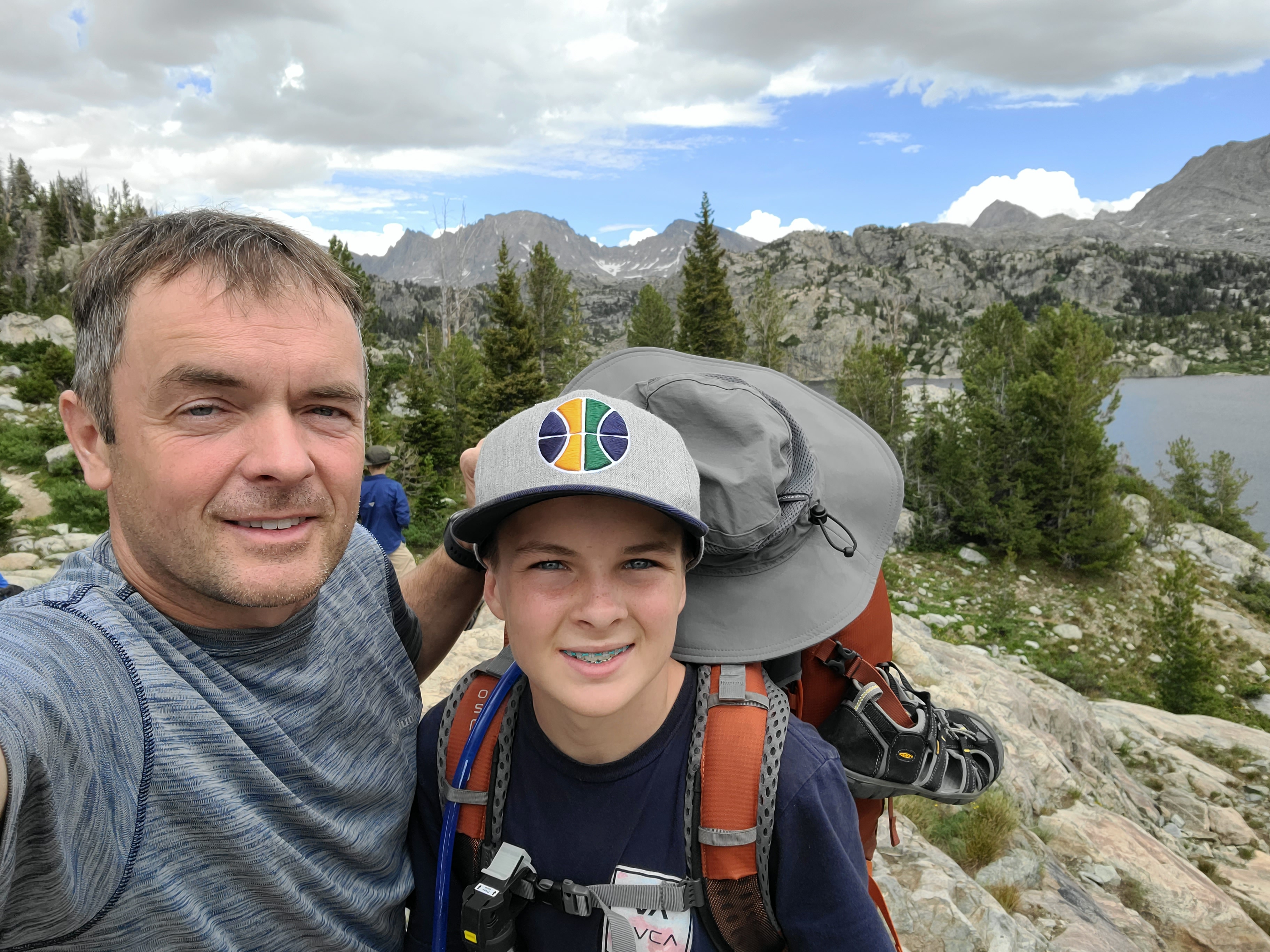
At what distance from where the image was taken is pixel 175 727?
47.8 inches

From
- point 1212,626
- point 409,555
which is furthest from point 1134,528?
point 409,555

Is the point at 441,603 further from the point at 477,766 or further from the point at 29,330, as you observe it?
the point at 29,330

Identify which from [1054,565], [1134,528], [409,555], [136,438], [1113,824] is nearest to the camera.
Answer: [136,438]

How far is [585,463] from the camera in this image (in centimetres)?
139

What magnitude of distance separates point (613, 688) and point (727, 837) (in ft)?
1.29

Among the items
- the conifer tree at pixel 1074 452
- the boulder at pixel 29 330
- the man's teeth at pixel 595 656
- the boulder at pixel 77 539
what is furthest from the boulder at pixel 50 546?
the conifer tree at pixel 1074 452

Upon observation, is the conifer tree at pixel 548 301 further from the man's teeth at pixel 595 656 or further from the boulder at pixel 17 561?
the man's teeth at pixel 595 656

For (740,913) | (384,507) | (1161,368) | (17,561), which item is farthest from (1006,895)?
(1161,368)

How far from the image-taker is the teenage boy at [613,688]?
143 centimetres

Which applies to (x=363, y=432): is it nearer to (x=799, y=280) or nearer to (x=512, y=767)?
(x=512, y=767)

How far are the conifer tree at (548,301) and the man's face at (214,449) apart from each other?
33945 millimetres

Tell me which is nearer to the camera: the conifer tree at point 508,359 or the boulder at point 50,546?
the boulder at point 50,546

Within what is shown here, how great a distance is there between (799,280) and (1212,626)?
136657mm

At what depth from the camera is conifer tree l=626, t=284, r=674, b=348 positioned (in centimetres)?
4184
